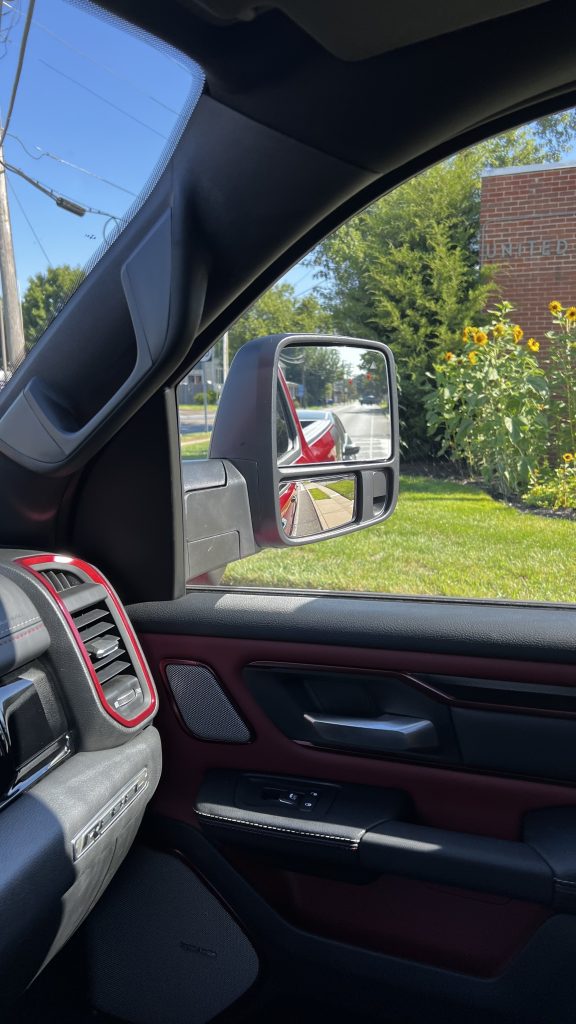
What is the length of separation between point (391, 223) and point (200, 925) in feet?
6.67

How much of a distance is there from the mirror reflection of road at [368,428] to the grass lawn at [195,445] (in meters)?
0.35

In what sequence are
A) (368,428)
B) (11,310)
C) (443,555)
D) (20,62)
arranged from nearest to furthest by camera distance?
(20,62), (11,310), (368,428), (443,555)

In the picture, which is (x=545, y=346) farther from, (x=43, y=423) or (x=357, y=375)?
(x=43, y=423)

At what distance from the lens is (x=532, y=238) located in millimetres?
3061

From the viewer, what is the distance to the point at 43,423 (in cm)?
170

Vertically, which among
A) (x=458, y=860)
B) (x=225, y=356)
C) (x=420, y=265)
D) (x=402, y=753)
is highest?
(x=420, y=265)

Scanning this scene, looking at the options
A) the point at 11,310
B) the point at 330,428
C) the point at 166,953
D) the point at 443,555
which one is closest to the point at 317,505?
the point at 330,428

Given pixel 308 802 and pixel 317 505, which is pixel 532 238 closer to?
pixel 317 505

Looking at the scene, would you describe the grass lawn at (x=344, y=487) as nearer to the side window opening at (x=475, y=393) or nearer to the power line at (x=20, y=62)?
the side window opening at (x=475, y=393)

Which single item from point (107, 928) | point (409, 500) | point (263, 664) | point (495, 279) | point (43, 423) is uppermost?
point (495, 279)

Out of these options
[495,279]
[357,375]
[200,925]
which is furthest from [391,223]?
[200,925]

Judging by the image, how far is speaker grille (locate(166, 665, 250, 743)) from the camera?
209cm

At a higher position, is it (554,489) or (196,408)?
(196,408)

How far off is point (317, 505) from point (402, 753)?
0.66 metres
